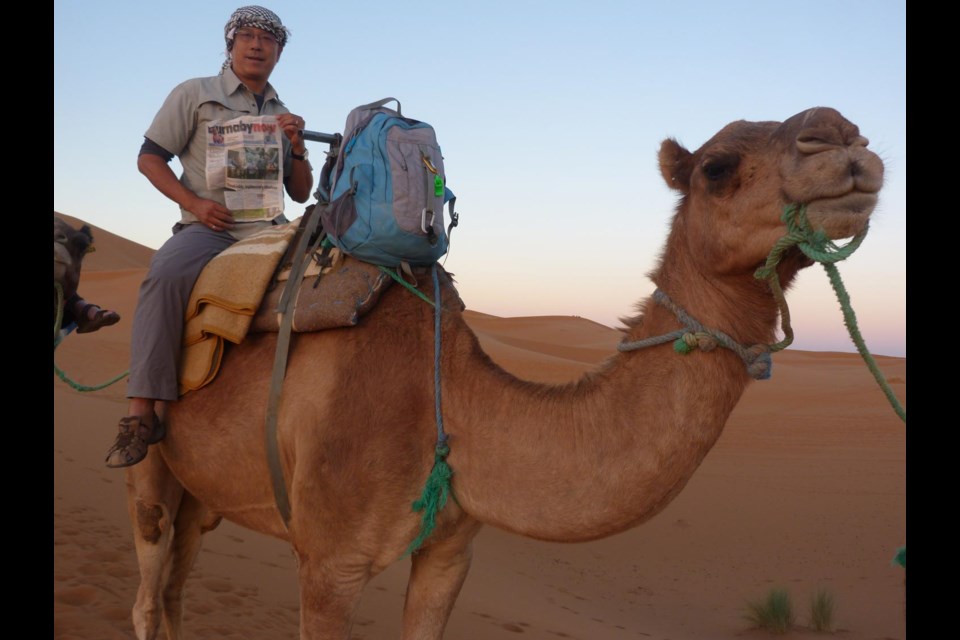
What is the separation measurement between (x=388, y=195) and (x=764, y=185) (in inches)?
59.0

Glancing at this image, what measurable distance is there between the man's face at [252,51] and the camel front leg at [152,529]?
6.82ft

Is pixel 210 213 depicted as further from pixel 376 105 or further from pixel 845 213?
pixel 845 213

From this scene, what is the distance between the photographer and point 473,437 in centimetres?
320

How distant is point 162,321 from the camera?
3836mm

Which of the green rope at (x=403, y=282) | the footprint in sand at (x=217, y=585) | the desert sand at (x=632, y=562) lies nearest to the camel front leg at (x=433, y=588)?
the green rope at (x=403, y=282)

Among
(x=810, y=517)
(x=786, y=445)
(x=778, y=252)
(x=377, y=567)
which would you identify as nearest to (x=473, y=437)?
(x=377, y=567)

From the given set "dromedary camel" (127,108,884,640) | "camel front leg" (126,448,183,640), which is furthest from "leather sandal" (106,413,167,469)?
"camel front leg" (126,448,183,640)

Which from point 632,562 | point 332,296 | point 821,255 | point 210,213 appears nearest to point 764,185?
point 821,255

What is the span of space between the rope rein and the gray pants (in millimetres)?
2062

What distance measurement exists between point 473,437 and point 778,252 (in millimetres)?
1294

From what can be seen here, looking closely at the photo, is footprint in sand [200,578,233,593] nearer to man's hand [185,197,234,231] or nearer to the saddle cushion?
man's hand [185,197,234,231]

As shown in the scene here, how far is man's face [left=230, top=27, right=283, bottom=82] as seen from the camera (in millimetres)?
4305

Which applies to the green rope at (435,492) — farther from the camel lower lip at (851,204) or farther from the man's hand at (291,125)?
the man's hand at (291,125)
